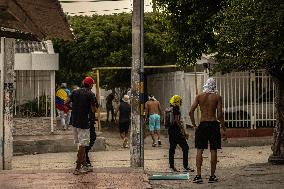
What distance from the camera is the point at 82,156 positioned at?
403 inches

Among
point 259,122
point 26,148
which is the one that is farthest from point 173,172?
point 259,122

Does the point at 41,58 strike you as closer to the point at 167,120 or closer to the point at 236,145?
the point at 236,145

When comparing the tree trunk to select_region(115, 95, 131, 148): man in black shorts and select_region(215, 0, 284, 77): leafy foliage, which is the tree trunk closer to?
select_region(215, 0, 284, 77): leafy foliage

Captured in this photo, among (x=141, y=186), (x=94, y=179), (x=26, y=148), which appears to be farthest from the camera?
(x=26, y=148)

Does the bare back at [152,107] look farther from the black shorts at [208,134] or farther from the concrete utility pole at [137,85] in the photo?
the black shorts at [208,134]

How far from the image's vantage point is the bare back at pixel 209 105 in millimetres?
10094

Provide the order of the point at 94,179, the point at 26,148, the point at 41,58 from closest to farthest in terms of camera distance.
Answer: the point at 94,179
the point at 26,148
the point at 41,58

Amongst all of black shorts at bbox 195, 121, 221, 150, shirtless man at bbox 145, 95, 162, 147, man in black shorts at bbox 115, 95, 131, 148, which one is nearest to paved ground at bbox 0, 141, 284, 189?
black shorts at bbox 195, 121, 221, 150

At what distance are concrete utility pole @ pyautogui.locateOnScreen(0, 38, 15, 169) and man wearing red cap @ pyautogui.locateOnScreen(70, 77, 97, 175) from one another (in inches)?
68.3

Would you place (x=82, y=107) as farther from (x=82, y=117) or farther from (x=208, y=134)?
(x=208, y=134)

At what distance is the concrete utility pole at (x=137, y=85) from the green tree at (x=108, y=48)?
13193 mm

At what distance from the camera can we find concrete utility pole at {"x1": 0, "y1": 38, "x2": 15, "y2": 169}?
11500 millimetres

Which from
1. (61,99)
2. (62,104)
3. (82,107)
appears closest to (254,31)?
(82,107)

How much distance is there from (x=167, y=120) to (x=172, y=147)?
53cm
